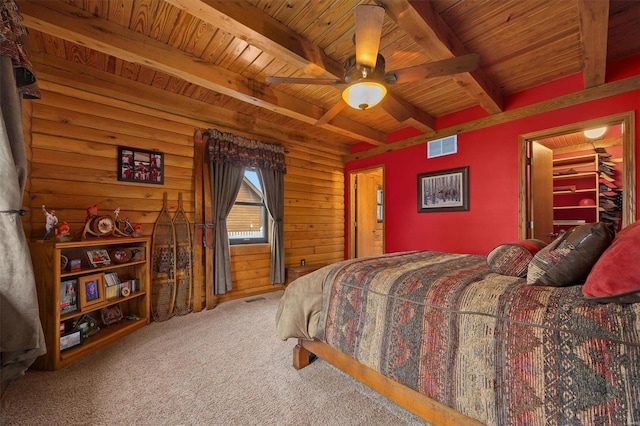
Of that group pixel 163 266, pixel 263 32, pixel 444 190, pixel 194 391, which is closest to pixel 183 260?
pixel 163 266

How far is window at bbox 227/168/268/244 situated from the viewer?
379cm

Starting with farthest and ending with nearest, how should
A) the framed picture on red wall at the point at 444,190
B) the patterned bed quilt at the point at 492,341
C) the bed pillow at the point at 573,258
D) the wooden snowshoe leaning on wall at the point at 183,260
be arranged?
the framed picture on red wall at the point at 444,190 < the wooden snowshoe leaning on wall at the point at 183,260 < the bed pillow at the point at 573,258 < the patterned bed quilt at the point at 492,341

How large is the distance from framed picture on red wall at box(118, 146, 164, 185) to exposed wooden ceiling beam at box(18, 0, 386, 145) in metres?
1.01

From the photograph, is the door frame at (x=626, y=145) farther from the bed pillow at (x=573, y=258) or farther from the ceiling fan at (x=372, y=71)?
the bed pillow at (x=573, y=258)

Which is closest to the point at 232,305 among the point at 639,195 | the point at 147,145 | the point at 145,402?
the point at 145,402

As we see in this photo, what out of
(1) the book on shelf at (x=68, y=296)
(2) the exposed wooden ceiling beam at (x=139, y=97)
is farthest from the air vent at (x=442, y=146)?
(1) the book on shelf at (x=68, y=296)

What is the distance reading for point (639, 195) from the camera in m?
2.32

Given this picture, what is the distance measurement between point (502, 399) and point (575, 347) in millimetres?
334

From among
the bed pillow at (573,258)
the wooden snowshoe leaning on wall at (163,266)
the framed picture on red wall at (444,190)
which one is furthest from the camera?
the framed picture on red wall at (444,190)

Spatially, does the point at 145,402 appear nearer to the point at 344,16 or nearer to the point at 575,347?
the point at 575,347

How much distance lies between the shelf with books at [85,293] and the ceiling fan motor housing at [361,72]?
8.05 feet

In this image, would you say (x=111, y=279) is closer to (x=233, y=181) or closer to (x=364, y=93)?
(x=233, y=181)

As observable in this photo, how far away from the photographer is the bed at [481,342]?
843 millimetres

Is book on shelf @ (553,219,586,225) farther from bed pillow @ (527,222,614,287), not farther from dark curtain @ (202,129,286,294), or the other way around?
dark curtain @ (202,129,286,294)
